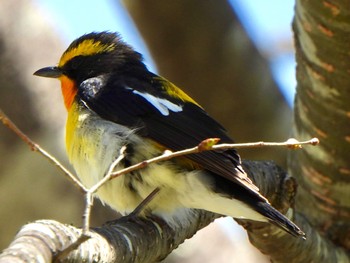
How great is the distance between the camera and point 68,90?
4.48 metres

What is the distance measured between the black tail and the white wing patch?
27.7 inches

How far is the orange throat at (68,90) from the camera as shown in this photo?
4.39 metres

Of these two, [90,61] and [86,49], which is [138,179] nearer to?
[90,61]

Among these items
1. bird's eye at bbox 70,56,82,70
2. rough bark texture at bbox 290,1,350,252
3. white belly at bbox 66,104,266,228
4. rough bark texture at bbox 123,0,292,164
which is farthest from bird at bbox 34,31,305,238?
rough bark texture at bbox 123,0,292,164

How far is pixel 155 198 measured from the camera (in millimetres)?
3775

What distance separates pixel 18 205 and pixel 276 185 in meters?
1.64

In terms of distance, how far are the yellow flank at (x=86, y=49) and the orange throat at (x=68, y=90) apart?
137mm

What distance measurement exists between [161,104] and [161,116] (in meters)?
0.12

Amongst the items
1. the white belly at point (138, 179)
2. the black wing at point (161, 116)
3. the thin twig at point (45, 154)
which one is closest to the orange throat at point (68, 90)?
the black wing at point (161, 116)

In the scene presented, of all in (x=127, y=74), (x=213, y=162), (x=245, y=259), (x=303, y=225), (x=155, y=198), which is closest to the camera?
(x=213, y=162)

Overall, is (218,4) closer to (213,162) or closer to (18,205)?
(18,205)

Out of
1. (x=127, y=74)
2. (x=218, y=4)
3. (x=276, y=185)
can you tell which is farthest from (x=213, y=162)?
(x=218, y=4)

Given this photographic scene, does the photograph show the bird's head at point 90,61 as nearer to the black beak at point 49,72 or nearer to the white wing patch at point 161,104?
the black beak at point 49,72

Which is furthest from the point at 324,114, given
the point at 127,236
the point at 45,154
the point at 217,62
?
the point at 45,154
